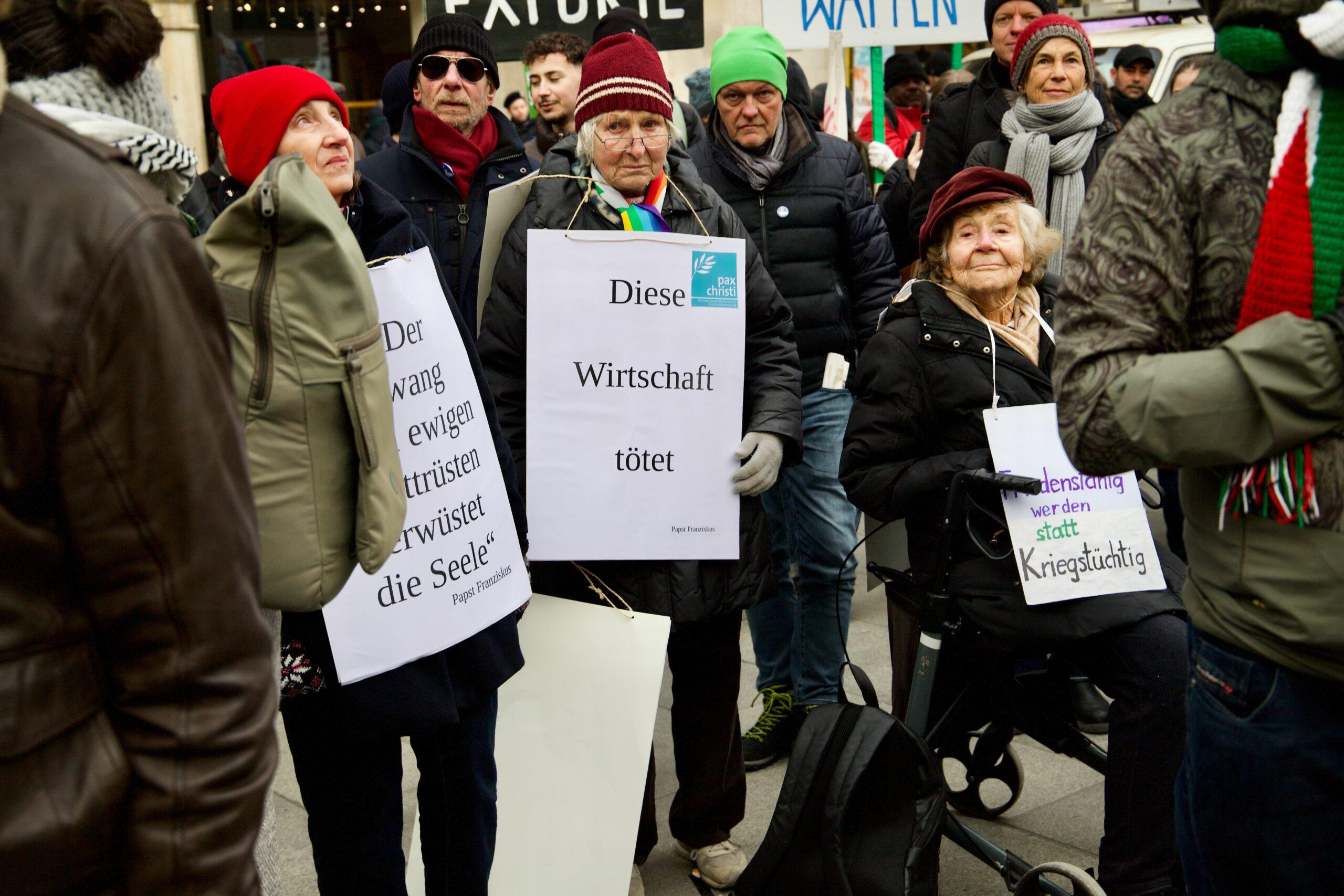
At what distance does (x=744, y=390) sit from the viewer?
3340 mm

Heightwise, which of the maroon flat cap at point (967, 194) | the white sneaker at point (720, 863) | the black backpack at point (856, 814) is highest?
the maroon flat cap at point (967, 194)

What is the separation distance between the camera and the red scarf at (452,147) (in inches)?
159

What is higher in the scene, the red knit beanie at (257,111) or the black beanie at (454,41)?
the black beanie at (454,41)

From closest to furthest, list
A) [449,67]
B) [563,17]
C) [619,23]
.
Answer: [449,67], [619,23], [563,17]

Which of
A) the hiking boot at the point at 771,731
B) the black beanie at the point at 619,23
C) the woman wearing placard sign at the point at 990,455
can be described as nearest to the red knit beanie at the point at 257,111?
the woman wearing placard sign at the point at 990,455

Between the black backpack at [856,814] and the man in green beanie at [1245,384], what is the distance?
100 cm

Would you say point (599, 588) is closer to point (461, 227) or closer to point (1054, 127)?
point (461, 227)

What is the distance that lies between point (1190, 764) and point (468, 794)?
1381 millimetres

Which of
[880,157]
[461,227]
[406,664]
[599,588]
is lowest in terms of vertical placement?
[599,588]

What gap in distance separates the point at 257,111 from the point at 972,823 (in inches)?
104

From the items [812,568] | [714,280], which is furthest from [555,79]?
[714,280]

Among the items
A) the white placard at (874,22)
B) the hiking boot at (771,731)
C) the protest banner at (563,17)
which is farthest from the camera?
the white placard at (874,22)

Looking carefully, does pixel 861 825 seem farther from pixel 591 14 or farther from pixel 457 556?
pixel 591 14

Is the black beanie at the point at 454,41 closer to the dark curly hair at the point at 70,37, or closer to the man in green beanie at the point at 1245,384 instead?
the dark curly hair at the point at 70,37
